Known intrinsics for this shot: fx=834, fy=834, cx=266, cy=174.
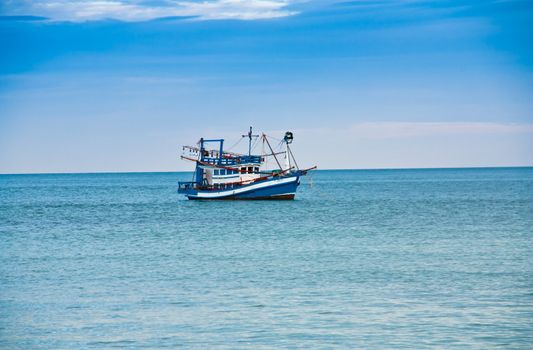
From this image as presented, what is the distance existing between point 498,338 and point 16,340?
37.3 feet

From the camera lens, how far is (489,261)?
1304 inches

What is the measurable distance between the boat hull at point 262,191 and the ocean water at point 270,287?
24157 mm

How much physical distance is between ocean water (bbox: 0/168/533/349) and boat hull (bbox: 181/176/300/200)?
2416cm

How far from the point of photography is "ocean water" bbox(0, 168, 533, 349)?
2000 centimetres

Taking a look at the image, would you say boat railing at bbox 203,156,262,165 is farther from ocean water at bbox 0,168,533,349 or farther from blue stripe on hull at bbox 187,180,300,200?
ocean water at bbox 0,168,533,349

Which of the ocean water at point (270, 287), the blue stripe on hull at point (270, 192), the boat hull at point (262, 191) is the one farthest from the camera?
the blue stripe on hull at point (270, 192)

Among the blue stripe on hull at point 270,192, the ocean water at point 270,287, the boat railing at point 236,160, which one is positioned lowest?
the ocean water at point 270,287

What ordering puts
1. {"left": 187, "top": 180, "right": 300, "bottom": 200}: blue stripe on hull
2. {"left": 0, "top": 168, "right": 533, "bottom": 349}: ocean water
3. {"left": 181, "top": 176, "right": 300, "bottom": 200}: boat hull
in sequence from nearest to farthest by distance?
{"left": 0, "top": 168, "right": 533, "bottom": 349}: ocean water < {"left": 181, "top": 176, "right": 300, "bottom": 200}: boat hull < {"left": 187, "top": 180, "right": 300, "bottom": 200}: blue stripe on hull

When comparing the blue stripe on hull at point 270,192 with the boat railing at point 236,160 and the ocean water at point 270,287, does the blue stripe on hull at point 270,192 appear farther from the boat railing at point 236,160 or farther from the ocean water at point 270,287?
the ocean water at point 270,287

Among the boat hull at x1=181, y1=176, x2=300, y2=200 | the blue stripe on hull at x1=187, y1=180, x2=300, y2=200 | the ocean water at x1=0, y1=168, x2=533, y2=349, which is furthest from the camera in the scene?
the blue stripe on hull at x1=187, y1=180, x2=300, y2=200

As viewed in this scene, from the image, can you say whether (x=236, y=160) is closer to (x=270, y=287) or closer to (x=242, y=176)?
(x=242, y=176)

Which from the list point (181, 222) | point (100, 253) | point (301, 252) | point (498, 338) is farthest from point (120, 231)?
point (498, 338)

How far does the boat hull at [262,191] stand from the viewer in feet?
251

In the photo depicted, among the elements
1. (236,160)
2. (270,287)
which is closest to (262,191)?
(236,160)
